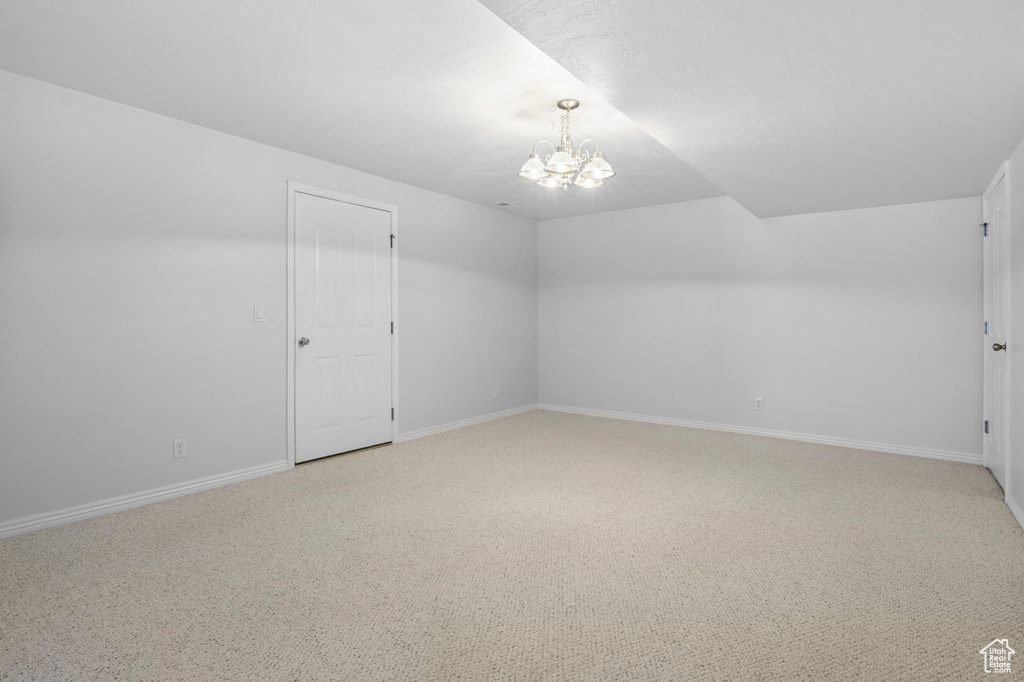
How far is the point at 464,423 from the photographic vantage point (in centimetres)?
559

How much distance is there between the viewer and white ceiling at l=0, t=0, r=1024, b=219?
176cm

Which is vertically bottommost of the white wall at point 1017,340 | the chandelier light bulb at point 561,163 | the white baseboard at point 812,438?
the white baseboard at point 812,438

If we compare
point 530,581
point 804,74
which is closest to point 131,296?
point 530,581

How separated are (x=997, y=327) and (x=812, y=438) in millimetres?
1650

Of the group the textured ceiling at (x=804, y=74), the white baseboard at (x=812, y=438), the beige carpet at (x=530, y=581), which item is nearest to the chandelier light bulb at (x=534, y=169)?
the textured ceiling at (x=804, y=74)

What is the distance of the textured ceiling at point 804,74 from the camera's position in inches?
65.7

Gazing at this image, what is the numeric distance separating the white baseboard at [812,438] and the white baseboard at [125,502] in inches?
140

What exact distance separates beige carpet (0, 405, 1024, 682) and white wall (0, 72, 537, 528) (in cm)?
39

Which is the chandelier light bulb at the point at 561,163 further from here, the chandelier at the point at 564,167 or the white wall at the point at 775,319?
the white wall at the point at 775,319

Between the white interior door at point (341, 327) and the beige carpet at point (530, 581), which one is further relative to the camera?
the white interior door at point (341, 327)

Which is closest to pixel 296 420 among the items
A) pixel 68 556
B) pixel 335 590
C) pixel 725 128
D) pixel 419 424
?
pixel 419 424

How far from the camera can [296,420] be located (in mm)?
4074

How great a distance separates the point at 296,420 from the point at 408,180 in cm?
228

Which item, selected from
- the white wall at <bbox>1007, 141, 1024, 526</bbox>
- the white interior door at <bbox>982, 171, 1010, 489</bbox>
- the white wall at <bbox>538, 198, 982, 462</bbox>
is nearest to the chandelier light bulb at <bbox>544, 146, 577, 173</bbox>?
the white wall at <bbox>1007, 141, 1024, 526</bbox>
